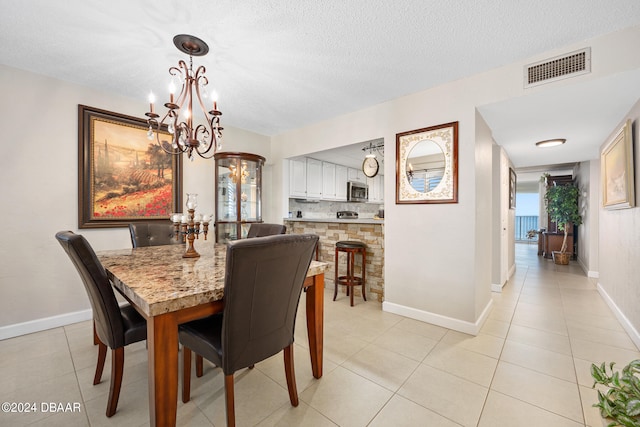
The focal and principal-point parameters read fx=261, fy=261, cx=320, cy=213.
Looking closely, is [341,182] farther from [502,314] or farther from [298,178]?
[502,314]

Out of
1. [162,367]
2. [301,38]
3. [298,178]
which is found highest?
[301,38]

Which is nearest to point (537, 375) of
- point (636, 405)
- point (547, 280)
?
point (636, 405)

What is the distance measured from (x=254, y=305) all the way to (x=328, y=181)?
4.35 metres

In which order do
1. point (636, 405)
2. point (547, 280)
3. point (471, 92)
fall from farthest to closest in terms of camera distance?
point (547, 280), point (471, 92), point (636, 405)

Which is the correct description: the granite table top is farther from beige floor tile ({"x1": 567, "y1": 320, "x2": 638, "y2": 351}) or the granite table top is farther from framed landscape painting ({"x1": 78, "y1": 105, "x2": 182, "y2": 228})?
beige floor tile ({"x1": 567, "y1": 320, "x2": 638, "y2": 351})

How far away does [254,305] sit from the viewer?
121 centimetres

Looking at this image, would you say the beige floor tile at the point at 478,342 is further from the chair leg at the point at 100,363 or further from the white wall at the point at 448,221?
the chair leg at the point at 100,363

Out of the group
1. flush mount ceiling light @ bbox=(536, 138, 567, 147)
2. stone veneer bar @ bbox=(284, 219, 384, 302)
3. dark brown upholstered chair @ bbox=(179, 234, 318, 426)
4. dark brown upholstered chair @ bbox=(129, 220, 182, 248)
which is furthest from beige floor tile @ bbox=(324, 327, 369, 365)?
flush mount ceiling light @ bbox=(536, 138, 567, 147)

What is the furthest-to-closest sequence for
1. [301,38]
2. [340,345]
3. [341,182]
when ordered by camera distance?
[341,182]
[340,345]
[301,38]

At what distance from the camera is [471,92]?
96.8 inches

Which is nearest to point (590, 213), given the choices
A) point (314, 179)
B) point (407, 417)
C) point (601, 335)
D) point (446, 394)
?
point (601, 335)

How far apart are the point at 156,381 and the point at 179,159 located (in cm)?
302

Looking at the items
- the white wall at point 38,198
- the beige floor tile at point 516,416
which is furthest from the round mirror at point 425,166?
the white wall at point 38,198

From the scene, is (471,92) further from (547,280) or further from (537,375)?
(547,280)
